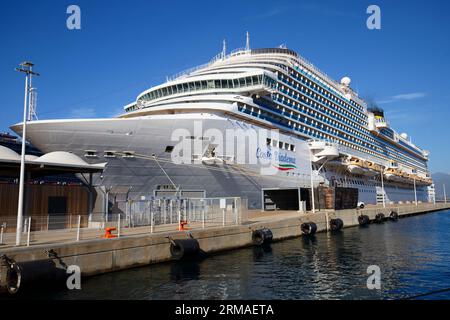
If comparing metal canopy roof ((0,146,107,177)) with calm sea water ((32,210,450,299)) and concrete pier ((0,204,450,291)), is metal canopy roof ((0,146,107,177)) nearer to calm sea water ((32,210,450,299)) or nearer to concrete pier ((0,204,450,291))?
concrete pier ((0,204,450,291))

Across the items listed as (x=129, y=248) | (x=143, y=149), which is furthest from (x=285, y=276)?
(x=143, y=149)

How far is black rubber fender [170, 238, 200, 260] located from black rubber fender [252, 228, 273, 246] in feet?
18.5

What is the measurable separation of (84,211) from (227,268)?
333 inches

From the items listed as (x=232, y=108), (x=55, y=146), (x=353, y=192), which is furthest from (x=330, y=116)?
(x=55, y=146)

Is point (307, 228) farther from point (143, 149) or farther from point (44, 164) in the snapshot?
point (44, 164)

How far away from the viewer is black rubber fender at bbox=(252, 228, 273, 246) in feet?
65.9

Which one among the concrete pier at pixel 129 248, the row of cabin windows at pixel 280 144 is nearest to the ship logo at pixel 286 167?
the row of cabin windows at pixel 280 144

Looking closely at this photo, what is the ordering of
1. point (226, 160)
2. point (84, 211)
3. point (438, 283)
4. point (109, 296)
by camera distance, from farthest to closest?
point (226, 160)
point (84, 211)
point (438, 283)
point (109, 296)

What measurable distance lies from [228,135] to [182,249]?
11.2m

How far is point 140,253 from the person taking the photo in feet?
45.9

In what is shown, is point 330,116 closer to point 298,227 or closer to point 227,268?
point 298,227

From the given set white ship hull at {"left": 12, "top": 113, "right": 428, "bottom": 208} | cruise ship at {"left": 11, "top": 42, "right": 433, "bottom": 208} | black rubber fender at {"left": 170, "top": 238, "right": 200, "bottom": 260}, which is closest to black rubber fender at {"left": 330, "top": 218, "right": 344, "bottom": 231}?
cruise ship at {"left": 11, "top": 42, "right": 433, "bottom": 208}

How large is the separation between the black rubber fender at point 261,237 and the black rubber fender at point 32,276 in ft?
38.5

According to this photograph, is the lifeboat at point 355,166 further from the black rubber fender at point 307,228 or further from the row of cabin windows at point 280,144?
the black rubber fender at point 307,228
